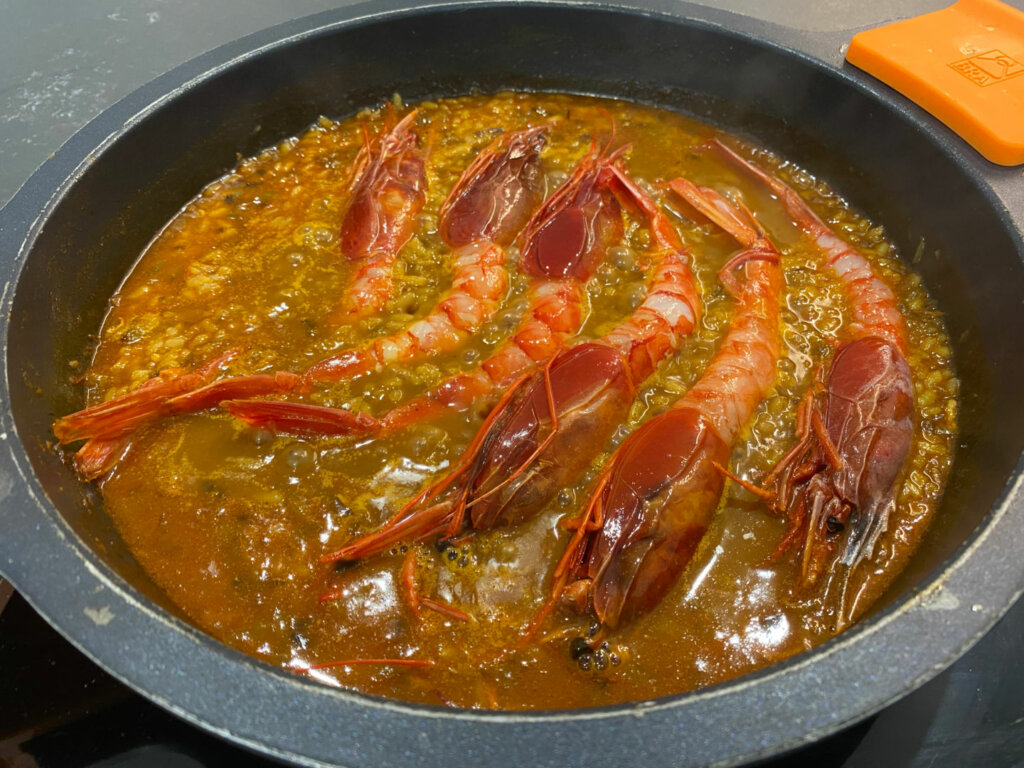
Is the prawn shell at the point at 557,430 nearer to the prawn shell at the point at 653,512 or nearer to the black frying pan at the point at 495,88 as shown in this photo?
the prawn shell at the point at 653,512

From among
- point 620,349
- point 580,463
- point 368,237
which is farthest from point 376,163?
point 580,463

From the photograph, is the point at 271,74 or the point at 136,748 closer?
the point at 136,748

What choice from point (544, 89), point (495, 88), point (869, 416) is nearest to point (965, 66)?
point (869, 416)

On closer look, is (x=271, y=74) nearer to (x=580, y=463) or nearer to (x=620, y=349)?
(x=620, y=349)

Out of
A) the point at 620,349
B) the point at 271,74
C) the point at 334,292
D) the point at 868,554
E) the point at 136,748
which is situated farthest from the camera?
the point at 271,74

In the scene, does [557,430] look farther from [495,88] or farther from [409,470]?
[495,88]

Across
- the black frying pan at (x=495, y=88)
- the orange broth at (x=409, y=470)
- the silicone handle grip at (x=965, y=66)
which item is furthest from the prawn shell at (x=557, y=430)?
the silicone handle grip at (x=965, y=66)
